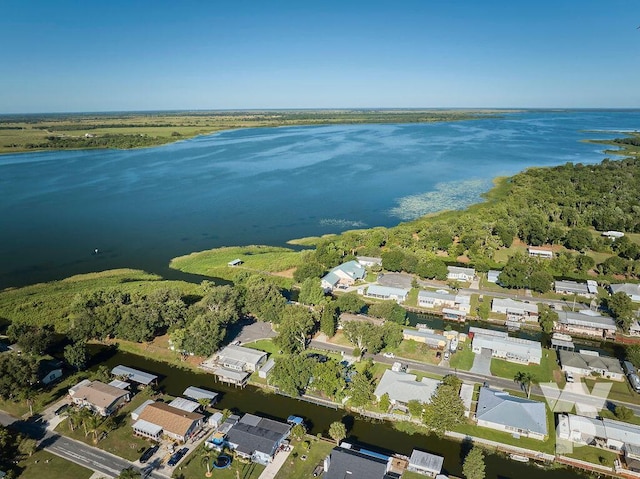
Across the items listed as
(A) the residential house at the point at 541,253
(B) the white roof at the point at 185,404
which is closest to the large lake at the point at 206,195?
(A) the residential house at the point at 541,253

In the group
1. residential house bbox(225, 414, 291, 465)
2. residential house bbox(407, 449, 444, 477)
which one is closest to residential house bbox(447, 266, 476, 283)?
residential house bbox(407, 449, 444, 477)

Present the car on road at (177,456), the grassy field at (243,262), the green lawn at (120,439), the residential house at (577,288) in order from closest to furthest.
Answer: the car on road at (177,456)
the green lawn at (120,439)
the residential house at (577,288)
the grassy field at (243,262)

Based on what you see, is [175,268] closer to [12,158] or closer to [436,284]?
[436,284]

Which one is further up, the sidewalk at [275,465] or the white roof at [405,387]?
the white roof at [405,387]

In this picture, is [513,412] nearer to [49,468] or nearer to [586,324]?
[586,324]

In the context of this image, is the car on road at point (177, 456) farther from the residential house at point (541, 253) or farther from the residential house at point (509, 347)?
the residential house at point (541, 253)

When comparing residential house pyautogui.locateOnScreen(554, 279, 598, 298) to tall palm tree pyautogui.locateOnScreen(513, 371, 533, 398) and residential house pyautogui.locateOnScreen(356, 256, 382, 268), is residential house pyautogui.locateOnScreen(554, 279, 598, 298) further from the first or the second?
residential house pyautogui.locateOnScreen(356, 256, 382, 268)

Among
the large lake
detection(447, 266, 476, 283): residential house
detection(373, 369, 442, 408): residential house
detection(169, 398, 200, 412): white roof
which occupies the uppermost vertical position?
the large lake
